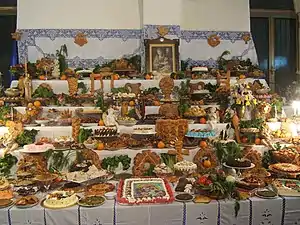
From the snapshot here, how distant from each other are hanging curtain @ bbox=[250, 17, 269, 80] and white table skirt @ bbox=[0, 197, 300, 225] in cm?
621

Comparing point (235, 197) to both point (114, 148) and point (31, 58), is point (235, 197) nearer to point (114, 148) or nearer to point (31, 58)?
point (114, 148)

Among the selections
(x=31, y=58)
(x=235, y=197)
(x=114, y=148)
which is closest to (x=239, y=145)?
(x=235, y=197)

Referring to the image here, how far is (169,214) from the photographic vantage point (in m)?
3.76

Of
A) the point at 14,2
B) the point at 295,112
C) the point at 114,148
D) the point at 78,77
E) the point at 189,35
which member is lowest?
the point at 114,148

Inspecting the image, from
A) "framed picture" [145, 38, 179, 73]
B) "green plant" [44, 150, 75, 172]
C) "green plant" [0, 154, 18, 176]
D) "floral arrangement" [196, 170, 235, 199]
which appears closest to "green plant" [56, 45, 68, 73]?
"framed picture" [145, 38, 179, 73]

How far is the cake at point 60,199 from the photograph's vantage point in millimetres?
3699

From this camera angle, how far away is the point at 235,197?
12.8ft

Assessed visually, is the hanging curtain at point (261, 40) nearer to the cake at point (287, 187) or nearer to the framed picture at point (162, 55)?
the framed picture at point (162, 55)

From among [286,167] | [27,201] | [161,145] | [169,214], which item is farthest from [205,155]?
[27,201]

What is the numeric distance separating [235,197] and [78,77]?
407 cm

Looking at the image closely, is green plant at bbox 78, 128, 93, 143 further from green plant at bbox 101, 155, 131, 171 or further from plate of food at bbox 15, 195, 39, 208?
plate of food at bbox 15, 195, 39, 208

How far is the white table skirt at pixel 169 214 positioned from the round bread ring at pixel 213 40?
4.89 metres

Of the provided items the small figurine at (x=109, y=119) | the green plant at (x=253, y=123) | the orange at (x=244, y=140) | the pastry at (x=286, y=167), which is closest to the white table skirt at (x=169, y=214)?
the pastry at (x=286, y=167)

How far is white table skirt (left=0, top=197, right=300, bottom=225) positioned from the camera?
12.0ft
